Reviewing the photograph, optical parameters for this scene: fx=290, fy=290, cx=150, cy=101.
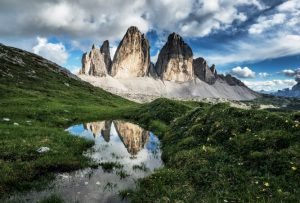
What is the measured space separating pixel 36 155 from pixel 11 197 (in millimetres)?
6864

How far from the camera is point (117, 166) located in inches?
762

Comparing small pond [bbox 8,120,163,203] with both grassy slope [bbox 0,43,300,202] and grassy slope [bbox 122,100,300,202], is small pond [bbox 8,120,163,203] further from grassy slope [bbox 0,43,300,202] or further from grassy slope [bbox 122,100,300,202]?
grassy slope [bbox 122,100,300,202]

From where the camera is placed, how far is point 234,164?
16.6 m

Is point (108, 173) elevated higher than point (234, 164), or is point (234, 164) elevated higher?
point (234, 164)

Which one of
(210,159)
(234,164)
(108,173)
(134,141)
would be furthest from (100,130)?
(234,164)

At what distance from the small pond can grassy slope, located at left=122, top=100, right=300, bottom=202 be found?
4.13 feet

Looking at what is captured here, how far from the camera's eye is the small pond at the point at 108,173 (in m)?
14.0

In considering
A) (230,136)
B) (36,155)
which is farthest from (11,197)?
(230,136)

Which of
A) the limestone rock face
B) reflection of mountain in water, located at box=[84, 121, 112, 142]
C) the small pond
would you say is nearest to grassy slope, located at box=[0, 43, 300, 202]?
the small pond

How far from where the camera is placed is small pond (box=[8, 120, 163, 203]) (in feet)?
46.1

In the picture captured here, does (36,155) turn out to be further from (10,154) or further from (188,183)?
(188,183)

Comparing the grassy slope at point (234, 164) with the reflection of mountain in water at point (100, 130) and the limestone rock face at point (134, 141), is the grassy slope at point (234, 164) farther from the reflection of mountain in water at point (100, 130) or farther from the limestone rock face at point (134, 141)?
the reflection of mountain in water at point (100, 130)

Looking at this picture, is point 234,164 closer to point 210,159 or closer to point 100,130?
point 210,159

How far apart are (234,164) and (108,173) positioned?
755 centimetres
